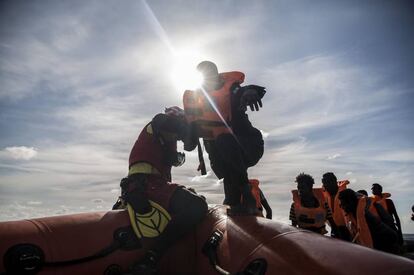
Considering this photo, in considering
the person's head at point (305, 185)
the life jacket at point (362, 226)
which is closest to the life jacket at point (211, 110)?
the life jacket at point (362, 226)

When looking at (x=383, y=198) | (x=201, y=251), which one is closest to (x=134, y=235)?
(x=201, y=251)

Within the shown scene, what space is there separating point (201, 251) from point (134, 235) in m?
0.69

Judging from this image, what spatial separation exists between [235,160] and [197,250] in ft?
3.09

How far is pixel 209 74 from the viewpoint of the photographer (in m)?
3.94

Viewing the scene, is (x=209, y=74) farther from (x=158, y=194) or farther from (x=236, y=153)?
(x=158, y=194)

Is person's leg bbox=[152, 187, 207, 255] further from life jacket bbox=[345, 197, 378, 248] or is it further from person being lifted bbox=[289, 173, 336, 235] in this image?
Result: person being lifted bbox=[289, 173, 336, 235]

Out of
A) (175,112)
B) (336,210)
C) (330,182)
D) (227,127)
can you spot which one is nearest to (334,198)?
(336,210)

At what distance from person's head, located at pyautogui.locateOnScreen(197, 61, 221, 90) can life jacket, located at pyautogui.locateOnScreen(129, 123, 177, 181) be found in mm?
832

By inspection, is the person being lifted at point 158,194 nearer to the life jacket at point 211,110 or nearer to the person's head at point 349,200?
the life jacket at point 211,110

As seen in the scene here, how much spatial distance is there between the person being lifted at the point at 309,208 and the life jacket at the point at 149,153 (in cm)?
385

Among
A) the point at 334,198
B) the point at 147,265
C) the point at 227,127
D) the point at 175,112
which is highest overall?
the point at 175,112

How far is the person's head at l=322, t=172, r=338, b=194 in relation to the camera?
7.17m

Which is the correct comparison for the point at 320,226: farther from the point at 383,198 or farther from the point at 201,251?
the point at 383,198

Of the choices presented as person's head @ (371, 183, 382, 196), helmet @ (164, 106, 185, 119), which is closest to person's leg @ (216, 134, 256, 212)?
helmet @ (164, 106, 185, 119)
